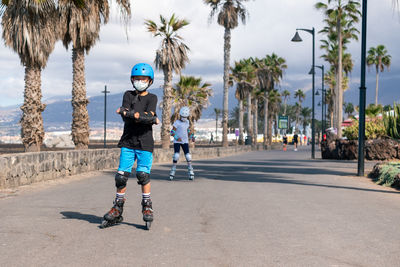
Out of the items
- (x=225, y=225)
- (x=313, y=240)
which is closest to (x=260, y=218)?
(x=225, y=225)

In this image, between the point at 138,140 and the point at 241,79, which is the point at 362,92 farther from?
the point at 241,79

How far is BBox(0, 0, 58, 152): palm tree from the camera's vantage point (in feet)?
55.0

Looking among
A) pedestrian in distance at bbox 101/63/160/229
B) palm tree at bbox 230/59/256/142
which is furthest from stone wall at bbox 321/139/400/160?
palm tree at bbox 230/59/256/142

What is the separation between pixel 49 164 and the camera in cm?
1292

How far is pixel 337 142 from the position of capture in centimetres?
2873

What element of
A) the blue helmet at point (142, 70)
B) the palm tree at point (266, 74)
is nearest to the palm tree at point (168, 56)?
the blue helmet at point (142, 70)

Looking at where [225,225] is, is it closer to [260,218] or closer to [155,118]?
[260,218]

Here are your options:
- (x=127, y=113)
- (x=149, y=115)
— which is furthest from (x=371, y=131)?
(x=127, y=113)

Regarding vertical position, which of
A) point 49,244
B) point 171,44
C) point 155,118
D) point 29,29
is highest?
point 171,44

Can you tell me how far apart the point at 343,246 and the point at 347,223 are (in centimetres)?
157

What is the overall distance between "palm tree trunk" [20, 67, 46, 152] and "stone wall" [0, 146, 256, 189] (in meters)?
2.87

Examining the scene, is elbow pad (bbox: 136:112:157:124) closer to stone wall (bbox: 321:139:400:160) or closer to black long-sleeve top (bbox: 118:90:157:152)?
black long-sleeve top (bbox: 118:90:157:152)

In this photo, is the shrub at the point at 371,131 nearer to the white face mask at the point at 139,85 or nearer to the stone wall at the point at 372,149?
the stone wall at the point at 372,149

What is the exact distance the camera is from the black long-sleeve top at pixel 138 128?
6371 millimetres
